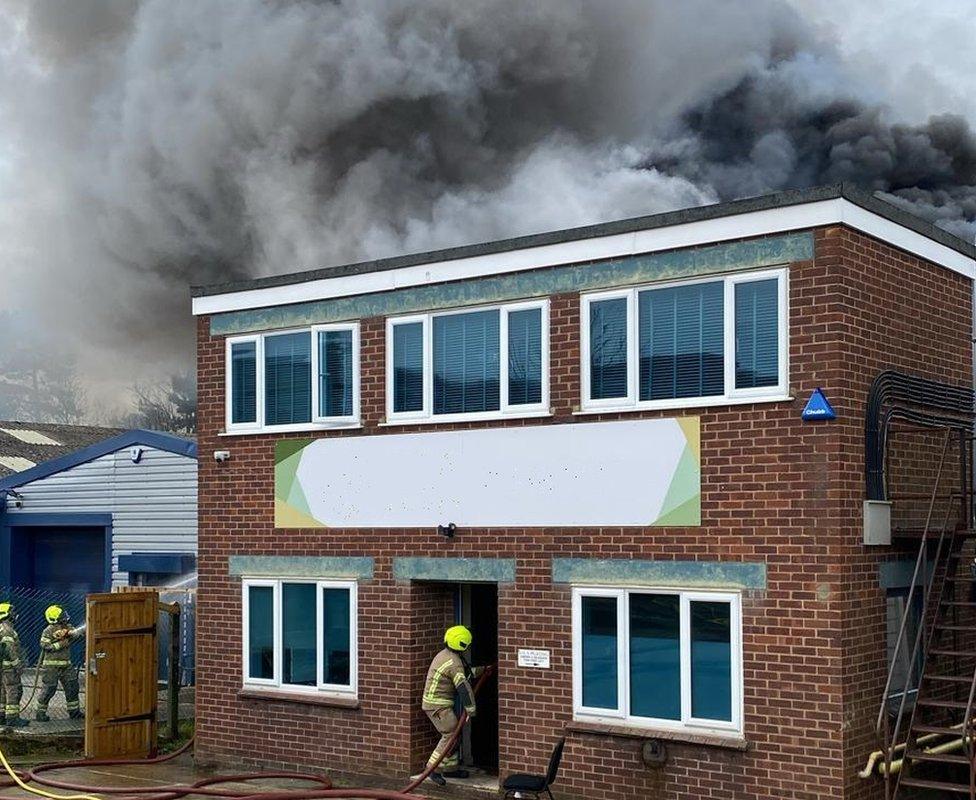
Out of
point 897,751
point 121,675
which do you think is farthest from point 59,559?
point 897,751

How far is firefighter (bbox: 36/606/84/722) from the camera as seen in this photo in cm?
1864

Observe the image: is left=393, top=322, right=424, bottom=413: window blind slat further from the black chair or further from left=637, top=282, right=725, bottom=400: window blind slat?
the black chair

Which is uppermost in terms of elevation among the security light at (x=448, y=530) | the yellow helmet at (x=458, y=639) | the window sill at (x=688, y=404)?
the window sill at (x=688, y=404)

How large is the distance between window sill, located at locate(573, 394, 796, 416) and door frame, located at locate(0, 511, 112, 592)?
1262cm

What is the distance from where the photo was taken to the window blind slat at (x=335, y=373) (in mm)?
14898

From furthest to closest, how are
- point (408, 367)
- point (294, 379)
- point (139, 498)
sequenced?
point (139, 498), point (294, 379), point (408, 367)

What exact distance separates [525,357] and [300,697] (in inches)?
180

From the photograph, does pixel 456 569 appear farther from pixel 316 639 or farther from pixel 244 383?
pixel 244 383

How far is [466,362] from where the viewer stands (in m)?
13.9

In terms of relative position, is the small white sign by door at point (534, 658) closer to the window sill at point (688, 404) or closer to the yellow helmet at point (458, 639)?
the yellow helmet at point (458, 639)

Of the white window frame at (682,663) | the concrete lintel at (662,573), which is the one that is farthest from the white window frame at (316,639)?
the white window frame at (682,663)

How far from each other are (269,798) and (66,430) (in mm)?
28224

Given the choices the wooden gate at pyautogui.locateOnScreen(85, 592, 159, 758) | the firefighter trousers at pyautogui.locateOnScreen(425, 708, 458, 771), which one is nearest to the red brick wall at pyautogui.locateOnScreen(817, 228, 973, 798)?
the firefighter trousers at pyautogui.locateOnScreen(425, 708, 458, 771)

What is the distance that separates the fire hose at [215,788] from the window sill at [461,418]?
258 centimetres
